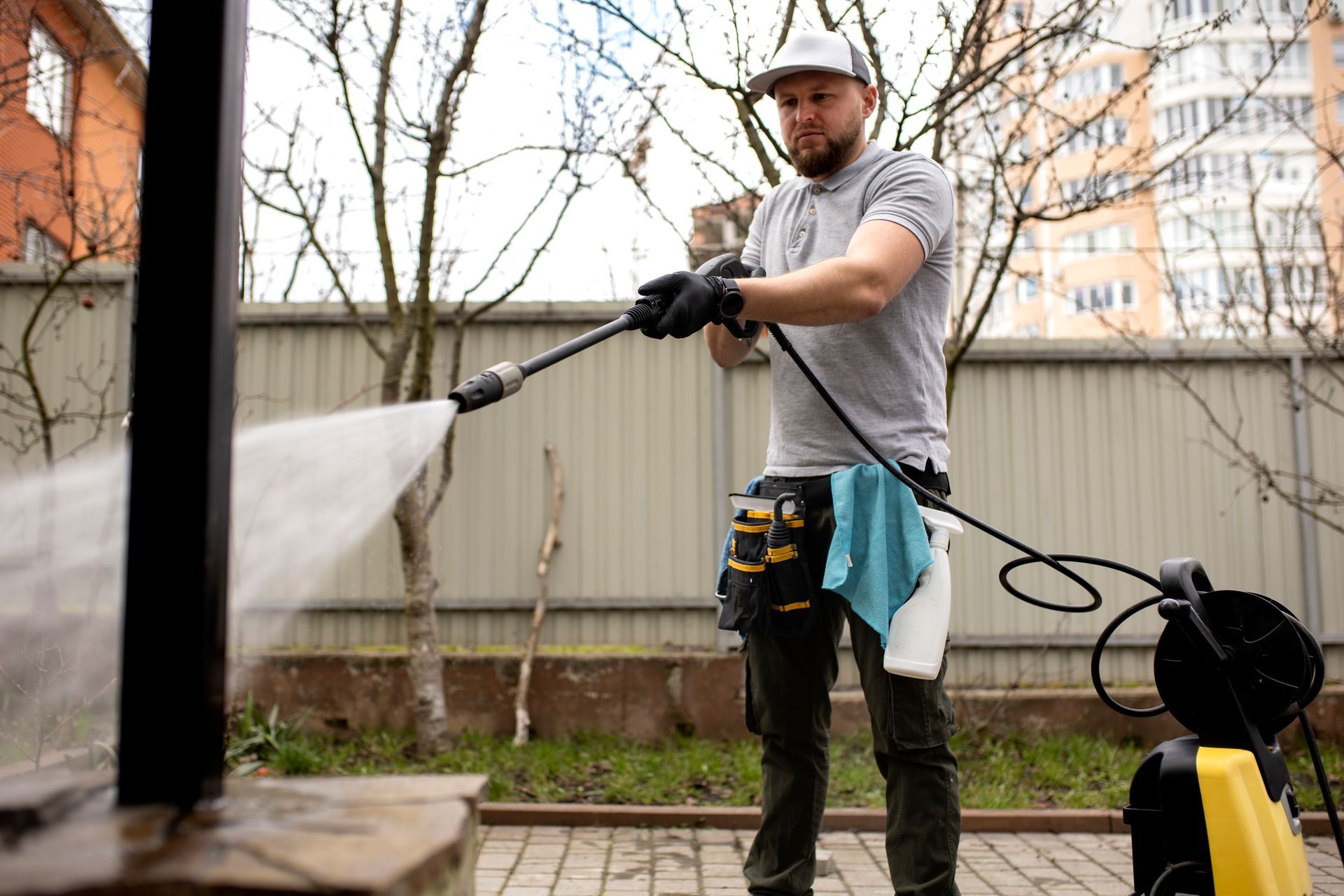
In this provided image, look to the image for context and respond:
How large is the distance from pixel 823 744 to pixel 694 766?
7.43ft

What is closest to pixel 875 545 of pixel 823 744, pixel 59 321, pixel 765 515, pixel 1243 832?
pixel 765 515

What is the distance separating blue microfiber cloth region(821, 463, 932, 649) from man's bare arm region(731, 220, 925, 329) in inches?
16.7

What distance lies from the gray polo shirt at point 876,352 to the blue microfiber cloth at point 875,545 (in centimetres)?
9

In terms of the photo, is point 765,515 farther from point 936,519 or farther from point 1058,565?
point 1058,565

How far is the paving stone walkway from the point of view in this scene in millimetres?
3330

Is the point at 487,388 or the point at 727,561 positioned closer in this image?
the point at 487,388

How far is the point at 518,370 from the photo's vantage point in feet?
5.93

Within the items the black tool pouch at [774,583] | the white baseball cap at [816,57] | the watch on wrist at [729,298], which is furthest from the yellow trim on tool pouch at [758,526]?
the white baseball cap at [816,57]

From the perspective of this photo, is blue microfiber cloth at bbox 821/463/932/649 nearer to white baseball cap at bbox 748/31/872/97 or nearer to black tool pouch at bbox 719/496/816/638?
black tool pouch at bbox 719/496/816/638

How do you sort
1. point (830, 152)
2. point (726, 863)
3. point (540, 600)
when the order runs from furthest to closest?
1. point (540, 600)
2. point (726, 863)
3. point (830, 152)

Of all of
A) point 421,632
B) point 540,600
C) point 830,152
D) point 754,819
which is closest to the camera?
point 830,152

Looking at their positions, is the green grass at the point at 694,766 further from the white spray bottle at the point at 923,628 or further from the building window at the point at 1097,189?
the building window at the point at 1097,189

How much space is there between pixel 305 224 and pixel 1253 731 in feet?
14.0

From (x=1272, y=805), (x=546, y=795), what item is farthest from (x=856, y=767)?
(x=1272, y=805)
